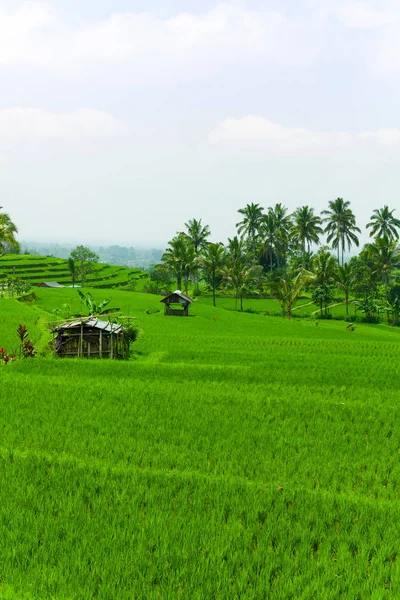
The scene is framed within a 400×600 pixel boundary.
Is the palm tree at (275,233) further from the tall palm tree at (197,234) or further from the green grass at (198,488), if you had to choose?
the green grass at (198,488)

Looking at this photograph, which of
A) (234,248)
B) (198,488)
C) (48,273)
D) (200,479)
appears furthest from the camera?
(48,273)

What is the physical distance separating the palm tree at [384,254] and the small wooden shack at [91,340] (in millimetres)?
38292

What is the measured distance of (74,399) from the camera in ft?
33.9

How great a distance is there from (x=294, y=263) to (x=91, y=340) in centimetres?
4985

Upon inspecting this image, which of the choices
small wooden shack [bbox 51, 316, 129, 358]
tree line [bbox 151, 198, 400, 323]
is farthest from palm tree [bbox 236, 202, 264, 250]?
small wooden shack [bbox 51, 316, 129, 358]

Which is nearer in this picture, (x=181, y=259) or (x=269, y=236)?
(x=181, y=259)

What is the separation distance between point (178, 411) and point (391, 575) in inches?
221

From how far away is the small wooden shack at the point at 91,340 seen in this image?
57.2 ft

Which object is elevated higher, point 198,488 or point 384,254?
point 384,254

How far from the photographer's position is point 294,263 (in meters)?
63.7

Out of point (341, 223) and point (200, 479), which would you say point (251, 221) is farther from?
point (200, 479)

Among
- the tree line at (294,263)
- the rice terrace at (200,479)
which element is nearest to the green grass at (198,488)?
the rice terrace at (200,479)

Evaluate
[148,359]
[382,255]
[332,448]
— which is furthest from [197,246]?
[332,448]

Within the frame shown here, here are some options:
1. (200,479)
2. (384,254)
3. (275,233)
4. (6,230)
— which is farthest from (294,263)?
(200,479)
